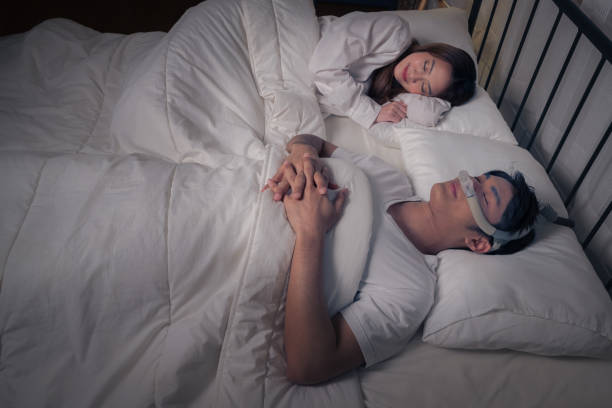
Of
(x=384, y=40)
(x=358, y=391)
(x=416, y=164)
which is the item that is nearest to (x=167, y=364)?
(x=358, y=391)

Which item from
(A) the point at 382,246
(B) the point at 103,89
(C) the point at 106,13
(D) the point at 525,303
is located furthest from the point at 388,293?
(C) the point at 106,13

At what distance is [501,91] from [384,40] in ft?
2.26

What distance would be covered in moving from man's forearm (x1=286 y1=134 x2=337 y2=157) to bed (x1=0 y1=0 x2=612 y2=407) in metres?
0.13

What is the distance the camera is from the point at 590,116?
4.04 feet

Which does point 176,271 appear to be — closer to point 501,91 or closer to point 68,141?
point 68,141

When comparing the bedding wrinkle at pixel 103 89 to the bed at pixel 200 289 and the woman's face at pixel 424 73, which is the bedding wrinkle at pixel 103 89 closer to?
the bed at pixel 200 289

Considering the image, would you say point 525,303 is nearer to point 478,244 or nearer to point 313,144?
point 478,244

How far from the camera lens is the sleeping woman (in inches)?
58.9

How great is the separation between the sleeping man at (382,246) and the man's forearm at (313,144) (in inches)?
2.3

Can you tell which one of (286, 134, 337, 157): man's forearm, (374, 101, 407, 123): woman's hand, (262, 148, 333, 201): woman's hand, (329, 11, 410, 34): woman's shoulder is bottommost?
(374, 101, 407, 123): woman's hand

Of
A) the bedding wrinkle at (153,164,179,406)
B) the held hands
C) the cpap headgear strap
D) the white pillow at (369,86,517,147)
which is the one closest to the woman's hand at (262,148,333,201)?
the held hands

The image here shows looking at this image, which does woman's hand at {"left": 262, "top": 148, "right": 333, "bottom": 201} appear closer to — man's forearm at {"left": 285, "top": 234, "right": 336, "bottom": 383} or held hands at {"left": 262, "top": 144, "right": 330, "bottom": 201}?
held hands at {"left": 262, "top": 144, "right": 330, "bottom": 201}

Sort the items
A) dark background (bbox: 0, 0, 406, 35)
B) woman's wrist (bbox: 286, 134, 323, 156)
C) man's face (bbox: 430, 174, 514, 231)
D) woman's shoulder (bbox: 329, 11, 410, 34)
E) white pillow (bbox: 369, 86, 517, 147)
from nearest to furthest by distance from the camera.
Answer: man's face (bbox: 430, 174, 514, 231) < woman's wrist (bbox: 286, 134, 323, 156) < white pillow (bbox: 369, 86, 517, 147) < woman's shoulder (bbox: 329, 11, 410, 34) < dark background (bbox: 0, 0, 406, 35)

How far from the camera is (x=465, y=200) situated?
970mm
